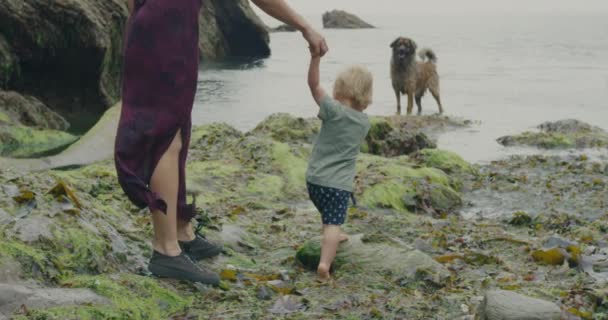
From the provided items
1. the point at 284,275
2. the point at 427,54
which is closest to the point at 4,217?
the point at 284,275

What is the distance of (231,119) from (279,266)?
12.8 m

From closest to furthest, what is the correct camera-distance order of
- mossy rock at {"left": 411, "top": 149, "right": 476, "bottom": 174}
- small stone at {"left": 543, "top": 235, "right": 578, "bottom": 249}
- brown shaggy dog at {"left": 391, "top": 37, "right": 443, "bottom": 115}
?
small stone at {"left": 543, "top": 235, "right": 578, "bottom": 249} < mossy rock at {"left": 411, "top": 149, "right": 476, "bottom": 174} < brown shaggy dog at {"left": 391, "top": 37, "right": 443, "bottom": 115}

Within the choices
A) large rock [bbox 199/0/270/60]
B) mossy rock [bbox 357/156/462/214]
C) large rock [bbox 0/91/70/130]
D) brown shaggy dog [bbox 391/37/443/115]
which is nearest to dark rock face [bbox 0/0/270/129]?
large rock [bbox 0/91/70/130]

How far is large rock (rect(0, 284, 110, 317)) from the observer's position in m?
3.07

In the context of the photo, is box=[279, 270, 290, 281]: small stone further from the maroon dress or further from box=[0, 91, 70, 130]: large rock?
box=[0, 91, 70, 130]: large rock

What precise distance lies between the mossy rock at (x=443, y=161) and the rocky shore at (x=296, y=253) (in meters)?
1.88

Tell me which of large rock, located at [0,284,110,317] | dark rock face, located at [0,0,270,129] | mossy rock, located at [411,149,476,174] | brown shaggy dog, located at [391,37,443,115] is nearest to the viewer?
large rock, located at [0,284,110,317]

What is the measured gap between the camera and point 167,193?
3.78 meters

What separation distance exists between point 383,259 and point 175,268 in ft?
5.08

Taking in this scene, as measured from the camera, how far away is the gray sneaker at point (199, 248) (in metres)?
4.51

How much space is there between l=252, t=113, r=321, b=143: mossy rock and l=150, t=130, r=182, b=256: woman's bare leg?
813 cm

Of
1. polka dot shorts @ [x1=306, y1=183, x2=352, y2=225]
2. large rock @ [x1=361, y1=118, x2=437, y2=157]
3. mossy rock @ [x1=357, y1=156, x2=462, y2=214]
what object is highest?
polka dot shorts @ [x1=306, y1=183, x2=352, y2=225]

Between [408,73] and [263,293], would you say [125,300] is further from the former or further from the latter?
[408,73]

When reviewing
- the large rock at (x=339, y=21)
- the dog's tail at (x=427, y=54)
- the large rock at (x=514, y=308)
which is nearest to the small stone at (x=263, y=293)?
the large rock at (x=514, y=308)
